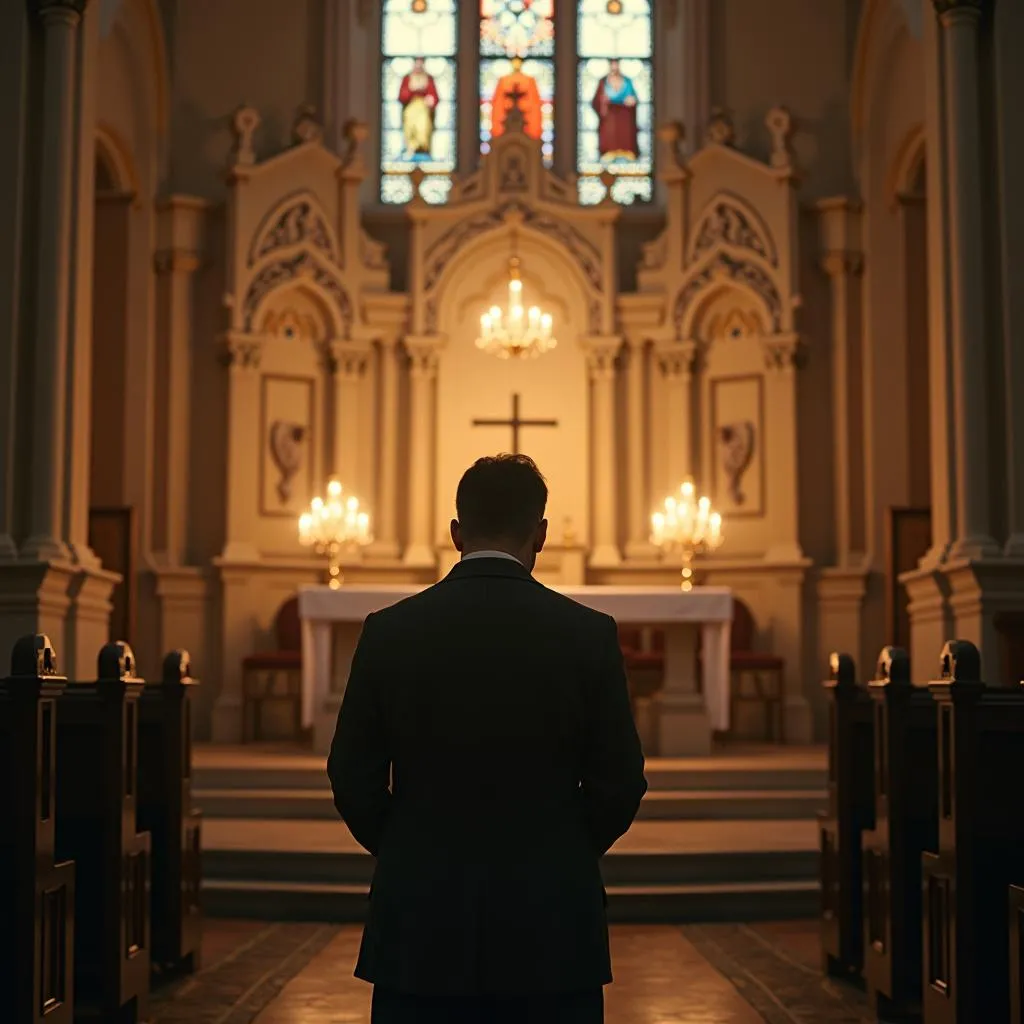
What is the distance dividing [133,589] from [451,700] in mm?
9024

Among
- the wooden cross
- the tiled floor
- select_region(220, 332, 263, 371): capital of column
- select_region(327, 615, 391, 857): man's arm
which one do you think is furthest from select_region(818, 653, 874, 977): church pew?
select_region(220, 332, 263, 371): capital of column

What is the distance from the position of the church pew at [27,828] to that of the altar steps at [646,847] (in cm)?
299

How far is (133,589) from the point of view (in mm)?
10914

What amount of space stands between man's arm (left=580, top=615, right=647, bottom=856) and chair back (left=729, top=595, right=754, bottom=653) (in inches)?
391

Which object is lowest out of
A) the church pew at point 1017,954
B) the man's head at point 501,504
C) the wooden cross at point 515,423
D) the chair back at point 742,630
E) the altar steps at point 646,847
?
the altar steps at point 646,847

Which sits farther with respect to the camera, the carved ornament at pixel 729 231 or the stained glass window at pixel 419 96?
the stained glass window at pixel 419 96

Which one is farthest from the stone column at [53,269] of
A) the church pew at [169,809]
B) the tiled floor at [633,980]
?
the church pew at [169,809]

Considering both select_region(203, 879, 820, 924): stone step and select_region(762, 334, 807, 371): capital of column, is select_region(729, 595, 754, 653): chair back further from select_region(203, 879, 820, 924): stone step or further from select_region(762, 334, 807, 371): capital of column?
select_region(203, 879, 820, 924): stone step

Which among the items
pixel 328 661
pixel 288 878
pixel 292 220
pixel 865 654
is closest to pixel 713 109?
pixel 292 220

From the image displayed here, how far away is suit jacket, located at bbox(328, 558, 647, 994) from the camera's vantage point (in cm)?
218

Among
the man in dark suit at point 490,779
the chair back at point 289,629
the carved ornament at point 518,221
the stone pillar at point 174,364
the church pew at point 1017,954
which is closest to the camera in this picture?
the man in dark suit at point 490,779

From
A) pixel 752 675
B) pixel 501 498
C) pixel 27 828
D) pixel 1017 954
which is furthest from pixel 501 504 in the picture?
pixel 752 675

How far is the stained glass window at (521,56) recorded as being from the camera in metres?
13.5

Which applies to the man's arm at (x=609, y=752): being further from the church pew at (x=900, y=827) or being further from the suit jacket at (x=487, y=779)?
the church pew at (x=900, y=827)
